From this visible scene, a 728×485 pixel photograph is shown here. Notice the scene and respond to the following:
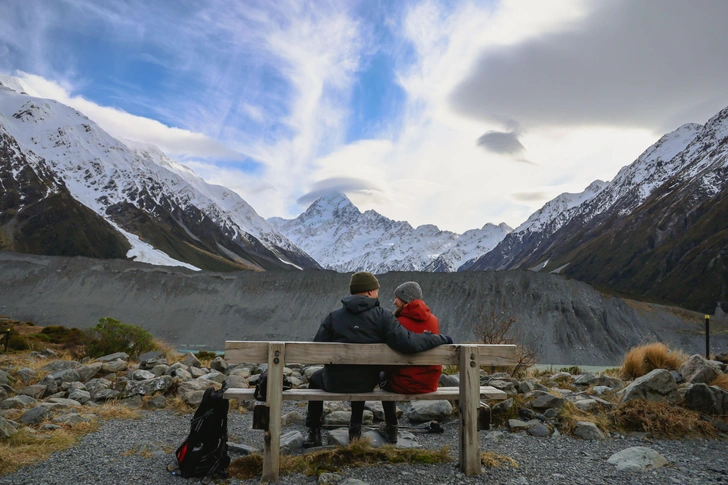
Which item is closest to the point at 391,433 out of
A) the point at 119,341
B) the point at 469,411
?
the point at 469,411

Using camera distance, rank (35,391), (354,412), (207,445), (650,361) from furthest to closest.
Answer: (650,361) < (35,391) < (354,412) < (207,445)

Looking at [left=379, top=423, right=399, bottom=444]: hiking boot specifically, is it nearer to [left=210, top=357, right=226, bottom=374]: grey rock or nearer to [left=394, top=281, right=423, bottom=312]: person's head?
[left=394, top=281, right=423, bottom=312]: person's head

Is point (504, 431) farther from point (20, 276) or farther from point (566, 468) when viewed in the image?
point (20, 276)

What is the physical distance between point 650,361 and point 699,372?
2.06 meters

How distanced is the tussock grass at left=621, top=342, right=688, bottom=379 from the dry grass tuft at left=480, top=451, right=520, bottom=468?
6.63 m

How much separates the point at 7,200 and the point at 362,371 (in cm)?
17874

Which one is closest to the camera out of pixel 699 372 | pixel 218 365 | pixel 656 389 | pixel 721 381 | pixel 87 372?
pixel 656 389

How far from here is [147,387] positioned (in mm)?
9484

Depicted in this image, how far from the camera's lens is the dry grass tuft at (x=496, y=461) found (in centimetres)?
532

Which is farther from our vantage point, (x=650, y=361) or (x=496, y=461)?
(x=650, y=361)

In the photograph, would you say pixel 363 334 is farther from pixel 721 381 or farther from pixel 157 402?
pixel 721 381

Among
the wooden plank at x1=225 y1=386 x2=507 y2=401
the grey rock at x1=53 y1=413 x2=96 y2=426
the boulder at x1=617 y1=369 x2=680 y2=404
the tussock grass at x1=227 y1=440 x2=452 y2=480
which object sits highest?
the wooden plank at x1=225 y1=386 x2=507 y2=401

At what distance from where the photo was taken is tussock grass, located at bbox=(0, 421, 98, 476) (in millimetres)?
5227

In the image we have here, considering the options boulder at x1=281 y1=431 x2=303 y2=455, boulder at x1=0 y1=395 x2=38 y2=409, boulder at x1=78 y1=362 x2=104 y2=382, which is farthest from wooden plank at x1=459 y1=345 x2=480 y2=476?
boulder at x1=78 y1=362 x2=104 y2=382
